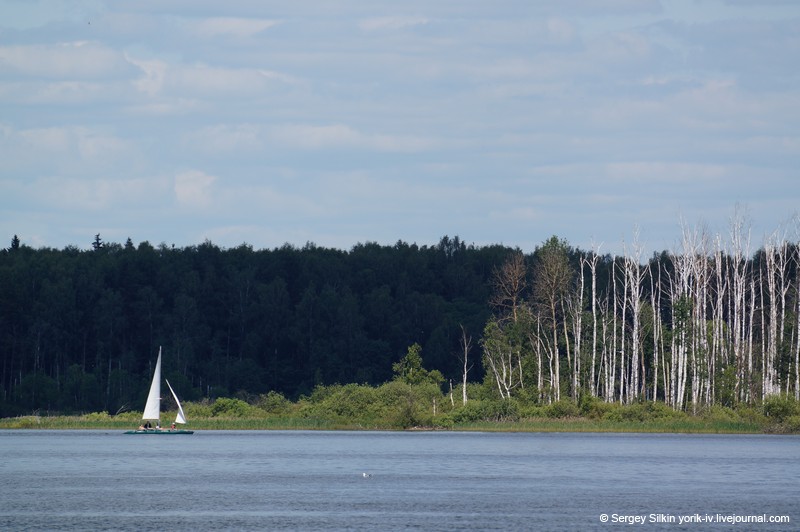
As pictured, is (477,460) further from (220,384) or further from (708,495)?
(220,384)

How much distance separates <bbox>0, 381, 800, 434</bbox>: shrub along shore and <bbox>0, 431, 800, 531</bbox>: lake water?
13.2 ft

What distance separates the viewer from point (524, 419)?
83.8m

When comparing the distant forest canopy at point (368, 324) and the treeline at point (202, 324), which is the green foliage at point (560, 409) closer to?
the distant forest canopy at point (368, 324)

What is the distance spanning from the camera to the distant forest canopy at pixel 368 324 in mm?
89750

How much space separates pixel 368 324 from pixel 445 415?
57.1 meters

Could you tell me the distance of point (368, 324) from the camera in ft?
468

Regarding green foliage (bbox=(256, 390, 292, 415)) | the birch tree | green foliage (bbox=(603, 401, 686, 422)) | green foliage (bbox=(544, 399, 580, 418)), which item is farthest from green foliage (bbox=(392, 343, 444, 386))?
green foliage (bbox=(603, 401, 686, 422))

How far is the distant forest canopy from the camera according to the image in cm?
8975

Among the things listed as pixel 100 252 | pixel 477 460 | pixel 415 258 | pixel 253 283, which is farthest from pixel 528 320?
pixel 100 252

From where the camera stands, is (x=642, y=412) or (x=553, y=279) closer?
(x=642, y=412)

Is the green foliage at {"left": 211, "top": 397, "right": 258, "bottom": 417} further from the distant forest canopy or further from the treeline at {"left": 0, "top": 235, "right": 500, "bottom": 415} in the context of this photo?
the treeline at {"left": 0, "top": 235, "right": 500, "bottom": 415}

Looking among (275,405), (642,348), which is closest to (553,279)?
(642,348)

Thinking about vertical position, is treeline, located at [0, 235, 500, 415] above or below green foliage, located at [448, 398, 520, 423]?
above

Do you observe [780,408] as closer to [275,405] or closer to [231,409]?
[275,405]
